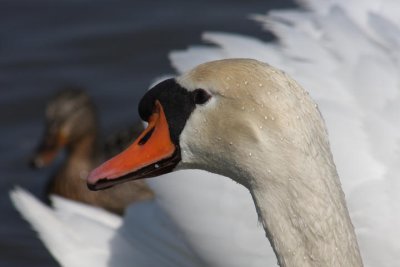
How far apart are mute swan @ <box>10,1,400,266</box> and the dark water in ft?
9.82

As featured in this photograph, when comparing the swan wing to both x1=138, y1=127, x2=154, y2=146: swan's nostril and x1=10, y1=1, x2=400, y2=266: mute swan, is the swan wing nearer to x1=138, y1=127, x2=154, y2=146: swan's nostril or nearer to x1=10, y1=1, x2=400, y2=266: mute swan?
x1=10, y1=1, x2=400, y2=266: mute swan

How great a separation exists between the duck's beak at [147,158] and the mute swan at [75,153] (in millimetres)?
4678

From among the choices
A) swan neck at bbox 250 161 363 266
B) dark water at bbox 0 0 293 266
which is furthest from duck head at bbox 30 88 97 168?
swan neck at bbox 250 161 363 266

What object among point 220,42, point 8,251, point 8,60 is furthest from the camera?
point 8,60

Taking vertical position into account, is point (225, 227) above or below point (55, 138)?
above

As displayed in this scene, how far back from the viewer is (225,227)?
6133 millimetres

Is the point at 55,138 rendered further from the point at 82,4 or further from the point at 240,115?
the point at 240,115

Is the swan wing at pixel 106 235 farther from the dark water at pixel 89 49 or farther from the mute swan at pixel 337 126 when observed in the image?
the dark water at pixel 89 49

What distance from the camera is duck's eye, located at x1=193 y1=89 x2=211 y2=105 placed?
4.19 m

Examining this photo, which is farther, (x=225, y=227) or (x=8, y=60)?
(x=8, y=60)

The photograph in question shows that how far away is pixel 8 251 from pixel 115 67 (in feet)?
8.35

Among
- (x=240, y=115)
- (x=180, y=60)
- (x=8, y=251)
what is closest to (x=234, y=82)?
(x=240, y=115)

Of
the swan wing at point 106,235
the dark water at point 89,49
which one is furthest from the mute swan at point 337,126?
the dark water at point 89,49

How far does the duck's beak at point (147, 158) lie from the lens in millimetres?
4398
